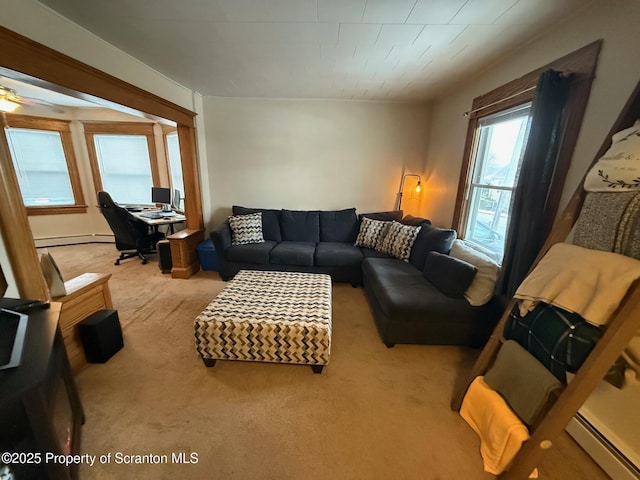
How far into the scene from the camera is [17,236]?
143 centimetres

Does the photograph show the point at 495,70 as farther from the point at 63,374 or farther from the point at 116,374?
the point at 116,374

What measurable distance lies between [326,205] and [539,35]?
281cm

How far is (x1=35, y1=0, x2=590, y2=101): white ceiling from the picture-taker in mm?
1514

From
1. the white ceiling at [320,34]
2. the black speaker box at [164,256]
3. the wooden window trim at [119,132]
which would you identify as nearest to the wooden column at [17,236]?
the white ceiling at [320,34]

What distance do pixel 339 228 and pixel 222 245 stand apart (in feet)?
5.45

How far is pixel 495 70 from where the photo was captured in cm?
224

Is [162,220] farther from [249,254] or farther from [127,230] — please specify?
[249,254]

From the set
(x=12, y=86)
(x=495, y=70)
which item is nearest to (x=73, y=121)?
(x=12, y=86)

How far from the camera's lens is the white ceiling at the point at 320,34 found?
1.51m

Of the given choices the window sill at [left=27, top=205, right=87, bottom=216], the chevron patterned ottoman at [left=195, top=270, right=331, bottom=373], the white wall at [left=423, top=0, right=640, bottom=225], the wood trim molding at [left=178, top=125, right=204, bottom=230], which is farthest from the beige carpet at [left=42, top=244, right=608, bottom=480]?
the window sill at [left=27, top=205, right=87, bottom=216]

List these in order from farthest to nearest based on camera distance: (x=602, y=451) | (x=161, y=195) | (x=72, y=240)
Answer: (x=72, y=240)
(x=161, y=195)
(x=602, y=451)

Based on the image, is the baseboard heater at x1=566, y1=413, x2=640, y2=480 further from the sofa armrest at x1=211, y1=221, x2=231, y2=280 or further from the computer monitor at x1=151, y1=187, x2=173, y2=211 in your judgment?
the computer monitor at x1=151, y1=187, x2=173, y2=211

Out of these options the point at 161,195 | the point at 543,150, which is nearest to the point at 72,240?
the point at 161,195

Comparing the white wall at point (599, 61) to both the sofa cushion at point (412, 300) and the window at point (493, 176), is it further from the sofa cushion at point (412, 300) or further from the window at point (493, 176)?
the sofa cushion at point (412, 300)
